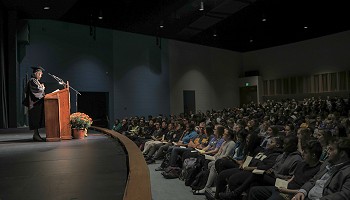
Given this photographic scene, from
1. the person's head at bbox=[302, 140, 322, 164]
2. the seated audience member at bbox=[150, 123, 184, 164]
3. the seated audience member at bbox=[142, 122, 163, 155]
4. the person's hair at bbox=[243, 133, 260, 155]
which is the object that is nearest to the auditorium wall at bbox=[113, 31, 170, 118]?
the seated audience member at bbox=[142, 122, 163, 155]

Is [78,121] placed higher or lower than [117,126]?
higher

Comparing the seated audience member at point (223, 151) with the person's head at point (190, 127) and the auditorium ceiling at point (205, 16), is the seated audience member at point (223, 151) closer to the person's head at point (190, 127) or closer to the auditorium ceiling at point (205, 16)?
the person's head at point (190, 127)

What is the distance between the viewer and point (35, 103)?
4773mm

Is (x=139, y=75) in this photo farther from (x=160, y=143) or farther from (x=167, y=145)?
(x=167, y=145)

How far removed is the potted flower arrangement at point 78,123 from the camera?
5.22m

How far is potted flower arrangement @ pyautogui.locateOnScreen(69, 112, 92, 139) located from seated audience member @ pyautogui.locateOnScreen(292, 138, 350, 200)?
134 inches

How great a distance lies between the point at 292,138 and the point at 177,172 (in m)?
2.81

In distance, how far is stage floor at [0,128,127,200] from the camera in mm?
1951

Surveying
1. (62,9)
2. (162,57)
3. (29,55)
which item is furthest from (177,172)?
(162,57)

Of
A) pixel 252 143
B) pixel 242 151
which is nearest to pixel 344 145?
pixel 252 143

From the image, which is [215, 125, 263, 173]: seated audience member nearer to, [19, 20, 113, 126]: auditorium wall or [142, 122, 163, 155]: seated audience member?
[142, 122, 163, 155]: seated audience member

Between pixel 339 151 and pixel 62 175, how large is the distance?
217cm

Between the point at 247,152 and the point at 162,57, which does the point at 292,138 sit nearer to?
the point at 247,152

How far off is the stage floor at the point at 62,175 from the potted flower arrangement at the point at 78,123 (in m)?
1.50
